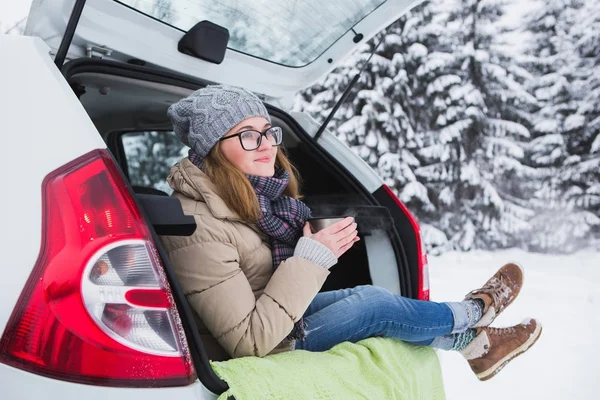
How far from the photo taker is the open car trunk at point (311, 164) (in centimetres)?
191

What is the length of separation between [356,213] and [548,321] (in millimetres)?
3398

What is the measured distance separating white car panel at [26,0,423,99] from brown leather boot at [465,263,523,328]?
1123 millimetres

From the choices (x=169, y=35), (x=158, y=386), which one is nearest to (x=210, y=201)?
(x=158, y=386)

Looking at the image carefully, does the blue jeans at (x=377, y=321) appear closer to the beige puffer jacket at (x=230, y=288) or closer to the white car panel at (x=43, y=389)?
the beige puffer jacket at (x=230, y=288)

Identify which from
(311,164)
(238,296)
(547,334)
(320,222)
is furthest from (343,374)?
(547,334)

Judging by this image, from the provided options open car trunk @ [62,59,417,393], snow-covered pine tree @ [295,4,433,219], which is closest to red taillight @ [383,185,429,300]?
open car trunk @ [62,59,417,393]

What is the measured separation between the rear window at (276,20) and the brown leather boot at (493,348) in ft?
4.40

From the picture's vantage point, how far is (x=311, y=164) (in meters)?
2.65

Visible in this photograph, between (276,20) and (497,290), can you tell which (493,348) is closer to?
(497,290)

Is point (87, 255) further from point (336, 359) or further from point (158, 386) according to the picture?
point (336, 359)

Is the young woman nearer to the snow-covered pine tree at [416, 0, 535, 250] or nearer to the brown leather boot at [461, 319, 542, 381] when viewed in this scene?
the brown leather boot at [461, 319, 542, 381]

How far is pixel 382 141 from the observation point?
11875 millimetres

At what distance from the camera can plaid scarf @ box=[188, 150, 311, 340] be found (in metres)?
1.63

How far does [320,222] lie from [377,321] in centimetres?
38
